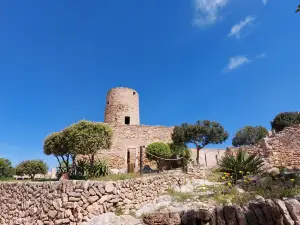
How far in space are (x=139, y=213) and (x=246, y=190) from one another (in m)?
3.45

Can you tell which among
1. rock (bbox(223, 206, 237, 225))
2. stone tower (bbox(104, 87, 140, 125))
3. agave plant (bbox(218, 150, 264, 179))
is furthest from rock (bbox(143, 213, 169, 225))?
stone tower (bbox(104, 87, 140, 125))

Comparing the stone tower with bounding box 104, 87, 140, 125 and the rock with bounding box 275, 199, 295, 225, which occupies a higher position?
the stone tower with bounding box 104, 87, 140, 125

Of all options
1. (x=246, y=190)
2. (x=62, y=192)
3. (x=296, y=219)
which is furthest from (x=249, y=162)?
(x=62, y=192)

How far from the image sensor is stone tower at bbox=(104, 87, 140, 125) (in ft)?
77.6

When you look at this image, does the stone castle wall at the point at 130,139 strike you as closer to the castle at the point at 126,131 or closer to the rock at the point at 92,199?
the castle at the point at 126,131

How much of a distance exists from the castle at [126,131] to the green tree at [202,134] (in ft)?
8.40

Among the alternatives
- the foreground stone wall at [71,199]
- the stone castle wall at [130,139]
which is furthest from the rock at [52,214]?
the stone castle wall at [130,139]

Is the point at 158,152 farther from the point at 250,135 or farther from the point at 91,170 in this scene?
the point at 250,135

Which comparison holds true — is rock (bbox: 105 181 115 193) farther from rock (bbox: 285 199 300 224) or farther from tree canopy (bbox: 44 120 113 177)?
rock (bbox: 285 199 300 224)

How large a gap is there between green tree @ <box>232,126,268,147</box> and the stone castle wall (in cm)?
1450

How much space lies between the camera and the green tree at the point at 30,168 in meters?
22.8

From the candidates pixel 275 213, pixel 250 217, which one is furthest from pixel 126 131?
pixel 275 213

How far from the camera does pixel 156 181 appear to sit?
1040cm

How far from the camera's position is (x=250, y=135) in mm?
31922
